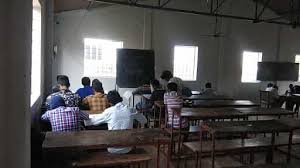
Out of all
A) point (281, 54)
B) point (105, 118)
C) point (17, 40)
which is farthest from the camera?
point (281, 54)

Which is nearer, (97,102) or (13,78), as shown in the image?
(13,78)

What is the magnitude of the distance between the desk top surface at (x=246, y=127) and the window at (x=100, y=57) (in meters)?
4.59

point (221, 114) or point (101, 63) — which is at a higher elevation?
point (101, 63)

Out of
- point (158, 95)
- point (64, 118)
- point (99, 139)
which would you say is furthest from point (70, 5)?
point (99, 139)

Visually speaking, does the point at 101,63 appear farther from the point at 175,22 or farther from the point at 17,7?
the point at 17,7

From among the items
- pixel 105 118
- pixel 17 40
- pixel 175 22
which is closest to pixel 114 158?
pixel 105 118

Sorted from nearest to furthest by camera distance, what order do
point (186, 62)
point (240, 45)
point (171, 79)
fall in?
point (171, 79)
point (186, 62)
point (240, 45)

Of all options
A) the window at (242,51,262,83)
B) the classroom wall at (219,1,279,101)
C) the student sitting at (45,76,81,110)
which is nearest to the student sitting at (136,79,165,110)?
the student sitting at (45,76,81,110)

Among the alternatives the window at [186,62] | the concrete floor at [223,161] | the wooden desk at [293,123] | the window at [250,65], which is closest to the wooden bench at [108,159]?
the concrete floor at [223,161]

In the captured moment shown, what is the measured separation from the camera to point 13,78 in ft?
5.26

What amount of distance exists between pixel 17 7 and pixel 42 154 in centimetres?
142

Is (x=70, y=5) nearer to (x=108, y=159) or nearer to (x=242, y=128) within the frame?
(x=108, y=159)

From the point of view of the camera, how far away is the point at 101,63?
23.5 feet

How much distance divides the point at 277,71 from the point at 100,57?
579 cm
